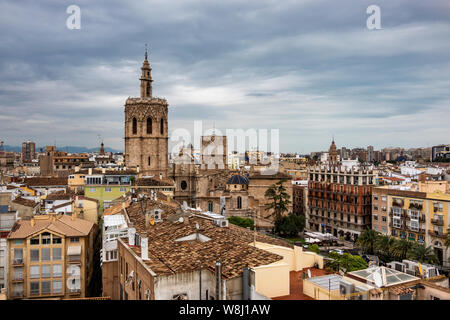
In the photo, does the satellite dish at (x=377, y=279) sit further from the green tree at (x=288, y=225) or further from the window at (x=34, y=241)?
the green tree at (x=288, y=225)

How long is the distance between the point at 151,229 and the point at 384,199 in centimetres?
3223

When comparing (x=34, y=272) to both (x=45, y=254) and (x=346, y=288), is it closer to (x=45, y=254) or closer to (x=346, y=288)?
(x=45, y=254)

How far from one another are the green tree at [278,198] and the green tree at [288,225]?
3.82 feet

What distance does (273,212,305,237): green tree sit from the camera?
1863 inches

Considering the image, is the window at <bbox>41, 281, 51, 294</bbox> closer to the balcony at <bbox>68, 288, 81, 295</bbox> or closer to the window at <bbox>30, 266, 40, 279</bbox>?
the window at <bbox>30, 266, 40, 279</bbox>

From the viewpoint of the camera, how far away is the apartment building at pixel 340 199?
1923 inches

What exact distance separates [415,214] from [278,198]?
16.1 meters

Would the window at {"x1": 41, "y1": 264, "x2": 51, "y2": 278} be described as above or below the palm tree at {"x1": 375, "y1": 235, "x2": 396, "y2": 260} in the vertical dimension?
above

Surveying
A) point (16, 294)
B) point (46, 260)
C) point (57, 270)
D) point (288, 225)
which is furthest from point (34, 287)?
point (288, 225)

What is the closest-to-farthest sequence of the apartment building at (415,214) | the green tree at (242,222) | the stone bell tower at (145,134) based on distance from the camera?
the apartment building at (415,214) → the green tree at (242,222) → the stone bell tower at (145,134)

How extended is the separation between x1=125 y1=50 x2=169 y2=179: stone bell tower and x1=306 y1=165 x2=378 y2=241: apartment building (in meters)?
23.7

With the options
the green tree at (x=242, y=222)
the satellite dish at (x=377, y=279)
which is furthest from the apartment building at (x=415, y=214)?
the satellite dish at (x=377, y=279)

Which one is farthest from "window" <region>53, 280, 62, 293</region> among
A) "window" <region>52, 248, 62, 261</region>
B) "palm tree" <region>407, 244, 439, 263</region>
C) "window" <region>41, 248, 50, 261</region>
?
"palm tree" <region>407, 244, 439, 263</region>

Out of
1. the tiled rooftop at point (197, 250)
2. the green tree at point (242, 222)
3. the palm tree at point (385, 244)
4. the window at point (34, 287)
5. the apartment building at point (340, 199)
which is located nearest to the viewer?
the tiled rooftop at point (197, 250)
